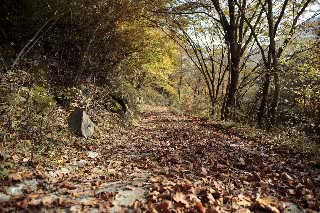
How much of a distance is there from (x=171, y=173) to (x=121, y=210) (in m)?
1.40

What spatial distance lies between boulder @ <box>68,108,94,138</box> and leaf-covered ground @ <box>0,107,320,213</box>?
2.13ft

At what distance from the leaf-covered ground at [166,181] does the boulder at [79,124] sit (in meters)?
0.65

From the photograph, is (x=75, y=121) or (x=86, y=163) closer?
(x=86, y=163)

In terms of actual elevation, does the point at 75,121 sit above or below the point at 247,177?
above

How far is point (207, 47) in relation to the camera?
2119 cm

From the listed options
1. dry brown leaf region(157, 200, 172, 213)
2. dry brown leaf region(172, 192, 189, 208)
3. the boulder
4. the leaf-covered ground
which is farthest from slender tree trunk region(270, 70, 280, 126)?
dry brown leaf region(157, 200, 172, 213)

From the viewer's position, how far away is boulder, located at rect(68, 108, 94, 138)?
23.8ft

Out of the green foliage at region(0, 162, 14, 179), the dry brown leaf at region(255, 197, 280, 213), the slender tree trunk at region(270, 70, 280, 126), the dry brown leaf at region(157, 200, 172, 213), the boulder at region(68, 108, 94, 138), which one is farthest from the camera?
the slender tree trunk at region(270, 70, 280, 126)

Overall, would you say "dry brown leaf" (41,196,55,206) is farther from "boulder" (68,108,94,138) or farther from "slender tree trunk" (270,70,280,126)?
"slender tree trunk" (270,70,280,126)

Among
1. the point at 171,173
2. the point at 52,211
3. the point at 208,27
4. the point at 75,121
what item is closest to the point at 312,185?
the point at 171,173

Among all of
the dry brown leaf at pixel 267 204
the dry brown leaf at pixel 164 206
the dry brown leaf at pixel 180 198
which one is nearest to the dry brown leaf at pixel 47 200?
the dry brown leaf at pixel 164 206

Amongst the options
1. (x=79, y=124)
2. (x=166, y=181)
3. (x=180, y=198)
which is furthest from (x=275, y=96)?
(x=180, y=198)

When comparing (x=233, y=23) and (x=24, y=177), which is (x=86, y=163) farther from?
(x=233, y=23)

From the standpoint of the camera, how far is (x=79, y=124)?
7312 millimetres
